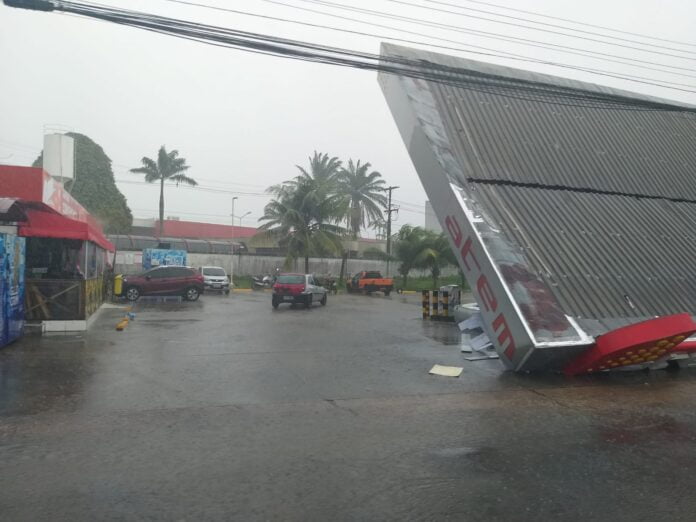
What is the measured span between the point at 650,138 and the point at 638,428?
42.6 ft

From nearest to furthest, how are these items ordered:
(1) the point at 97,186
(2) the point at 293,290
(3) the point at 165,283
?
(2) the point at 293,290, (3) the point at 165,283, (1) the point at 97,186

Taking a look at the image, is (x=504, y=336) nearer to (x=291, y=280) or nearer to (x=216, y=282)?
(x=291, y=280)

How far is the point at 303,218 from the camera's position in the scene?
3638 cm

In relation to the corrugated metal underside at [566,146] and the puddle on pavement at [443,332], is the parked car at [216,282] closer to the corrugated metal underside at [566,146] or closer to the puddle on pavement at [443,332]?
the puddle on pavement at [443,332]

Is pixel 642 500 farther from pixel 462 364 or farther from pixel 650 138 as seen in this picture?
pixel 650 138

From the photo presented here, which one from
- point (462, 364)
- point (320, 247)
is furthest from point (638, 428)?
point (320, 247)

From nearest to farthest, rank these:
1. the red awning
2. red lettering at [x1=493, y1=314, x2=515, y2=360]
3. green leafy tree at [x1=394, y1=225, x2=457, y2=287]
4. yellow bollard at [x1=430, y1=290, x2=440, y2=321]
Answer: red lettering at [x1=493, y1=314, x2=515, y2=360] → the red awning → yellow bollard at [x1=430, y1=290, x2=440, y2=321] → green leafy tree at [x1=394, y1=225, x2=457, y2=287]

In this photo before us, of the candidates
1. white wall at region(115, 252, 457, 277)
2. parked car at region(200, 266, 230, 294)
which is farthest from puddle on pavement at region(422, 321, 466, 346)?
white wall at region(115, 252, 457, 277)

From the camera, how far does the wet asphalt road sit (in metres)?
4.28

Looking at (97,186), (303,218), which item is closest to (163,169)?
(97,186)

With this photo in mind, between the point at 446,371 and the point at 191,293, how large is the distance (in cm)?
1899

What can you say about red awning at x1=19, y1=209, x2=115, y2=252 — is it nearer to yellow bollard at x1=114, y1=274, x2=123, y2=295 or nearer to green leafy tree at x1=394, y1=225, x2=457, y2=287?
yellow bollard at x1=114, y1=274, x2=123, y2=295

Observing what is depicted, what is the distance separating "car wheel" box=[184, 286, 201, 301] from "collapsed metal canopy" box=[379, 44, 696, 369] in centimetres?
1517

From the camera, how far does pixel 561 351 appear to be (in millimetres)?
9086
